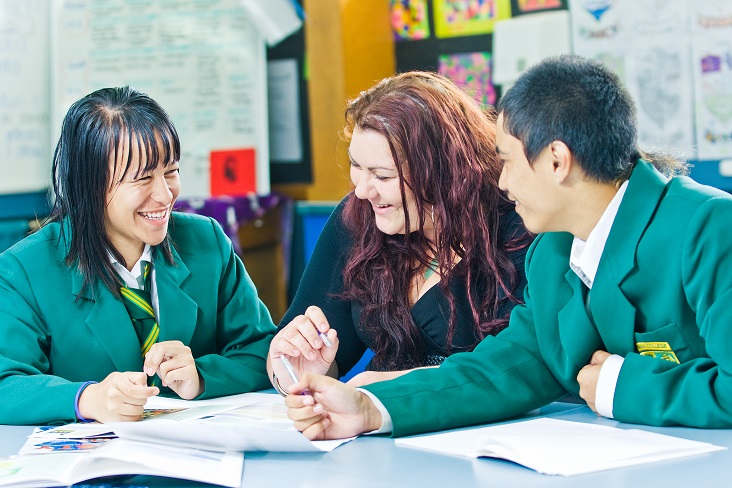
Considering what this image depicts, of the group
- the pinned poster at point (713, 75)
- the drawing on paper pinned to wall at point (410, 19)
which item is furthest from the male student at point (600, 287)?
the drawing on paper pinned to wall at point (410, 19)

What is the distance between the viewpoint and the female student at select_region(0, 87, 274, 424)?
1613mm

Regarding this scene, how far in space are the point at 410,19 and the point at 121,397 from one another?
8.91ft

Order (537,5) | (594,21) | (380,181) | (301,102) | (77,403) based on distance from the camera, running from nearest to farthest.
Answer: (77,403)
(380,181)
(594,21)
(537,5)
(301,102)

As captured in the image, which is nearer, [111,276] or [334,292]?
[111,276]

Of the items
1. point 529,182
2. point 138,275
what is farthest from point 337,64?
point 529,182

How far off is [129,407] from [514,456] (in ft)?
1.96

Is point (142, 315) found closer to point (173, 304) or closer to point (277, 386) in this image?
point (173, 304)

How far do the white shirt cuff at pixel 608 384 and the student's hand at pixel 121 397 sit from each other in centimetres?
65

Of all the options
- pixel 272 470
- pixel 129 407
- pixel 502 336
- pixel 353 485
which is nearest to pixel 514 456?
pixel 353 485

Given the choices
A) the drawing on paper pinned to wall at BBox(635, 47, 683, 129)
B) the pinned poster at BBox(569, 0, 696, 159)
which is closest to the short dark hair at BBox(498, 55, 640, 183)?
the pinned poster at BBox(569, 0, 696, 159)

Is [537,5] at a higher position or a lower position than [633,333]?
higher

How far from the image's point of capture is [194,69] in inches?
154

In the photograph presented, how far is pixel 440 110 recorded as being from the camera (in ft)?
5.95

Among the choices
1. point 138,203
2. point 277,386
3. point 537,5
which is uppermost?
point 537,5
